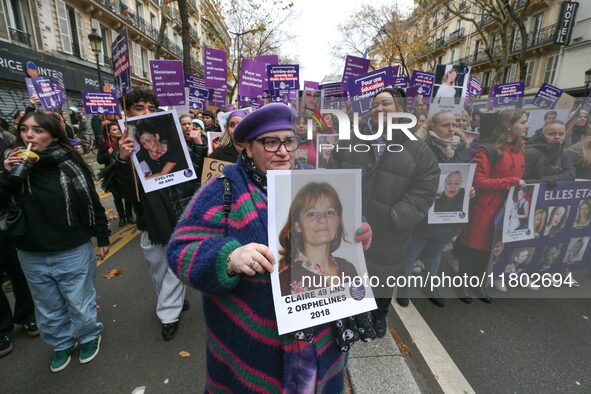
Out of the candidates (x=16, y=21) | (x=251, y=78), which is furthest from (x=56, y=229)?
(x=16, y=21)

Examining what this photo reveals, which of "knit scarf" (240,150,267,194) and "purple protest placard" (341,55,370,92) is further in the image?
"purple protest placard" (341,55,370,92)

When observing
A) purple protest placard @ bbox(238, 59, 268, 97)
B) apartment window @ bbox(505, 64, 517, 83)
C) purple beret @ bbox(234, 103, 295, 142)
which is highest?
apartment window @ bbox(505, 64, 517, 83)

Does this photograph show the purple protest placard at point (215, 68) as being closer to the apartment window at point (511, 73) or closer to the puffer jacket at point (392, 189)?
the puffer jacket at point (392, 189)

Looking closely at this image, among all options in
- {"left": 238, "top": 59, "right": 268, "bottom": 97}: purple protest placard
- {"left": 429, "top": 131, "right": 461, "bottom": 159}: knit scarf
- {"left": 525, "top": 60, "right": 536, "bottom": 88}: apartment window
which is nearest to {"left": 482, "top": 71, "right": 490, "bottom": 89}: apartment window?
{"left": 525, "top": 60, "right": 536, "bottom": 88}: apartment window

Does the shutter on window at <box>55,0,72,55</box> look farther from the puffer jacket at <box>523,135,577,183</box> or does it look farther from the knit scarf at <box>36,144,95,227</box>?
the puffer jacket at <box>523,135,577,183</box>

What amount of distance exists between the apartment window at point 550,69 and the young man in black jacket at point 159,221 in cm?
2621

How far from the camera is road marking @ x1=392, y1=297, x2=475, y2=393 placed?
2157mm

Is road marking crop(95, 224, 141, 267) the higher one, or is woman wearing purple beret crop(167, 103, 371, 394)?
woman wearing purple beret crop(167, 103, 371, 394)

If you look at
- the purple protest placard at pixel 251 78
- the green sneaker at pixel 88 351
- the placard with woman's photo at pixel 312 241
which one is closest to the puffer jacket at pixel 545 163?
the placard with woman's photo at pixel 312 241

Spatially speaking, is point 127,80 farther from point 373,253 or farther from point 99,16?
point 99,16

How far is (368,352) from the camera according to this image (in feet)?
7.70

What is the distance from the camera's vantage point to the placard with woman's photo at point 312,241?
0.94 meters

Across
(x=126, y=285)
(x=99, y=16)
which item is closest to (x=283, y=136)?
(x=126, y=285)

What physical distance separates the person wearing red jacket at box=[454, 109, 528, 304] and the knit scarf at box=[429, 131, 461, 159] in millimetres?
126
